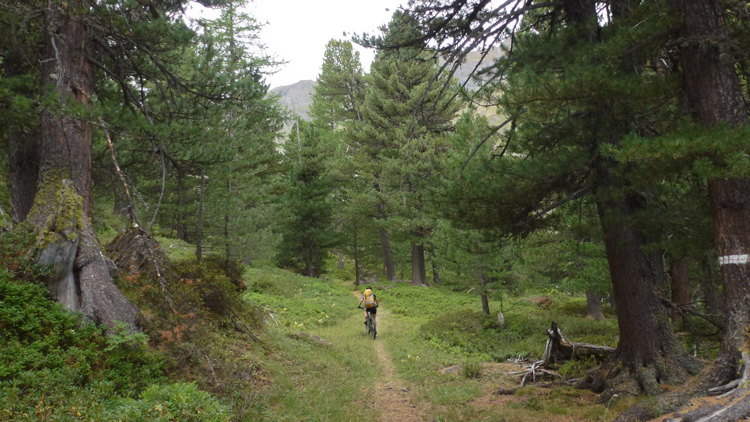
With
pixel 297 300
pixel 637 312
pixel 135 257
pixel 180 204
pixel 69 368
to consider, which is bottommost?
pixel 297 300

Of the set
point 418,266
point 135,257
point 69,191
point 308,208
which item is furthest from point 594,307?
point 69,191

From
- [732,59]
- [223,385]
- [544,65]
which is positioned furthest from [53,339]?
[732,59]

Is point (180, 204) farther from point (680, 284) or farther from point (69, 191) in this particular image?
point (680, 284)

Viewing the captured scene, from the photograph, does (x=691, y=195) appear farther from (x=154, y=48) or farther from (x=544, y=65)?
(x=154, y=48)

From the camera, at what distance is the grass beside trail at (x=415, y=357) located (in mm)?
6469

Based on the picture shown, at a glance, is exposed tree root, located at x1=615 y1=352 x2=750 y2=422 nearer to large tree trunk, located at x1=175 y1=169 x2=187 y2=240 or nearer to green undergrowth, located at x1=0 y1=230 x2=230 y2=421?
green undergrowth, located at x1=0 y1=230 x2=230 y2=421

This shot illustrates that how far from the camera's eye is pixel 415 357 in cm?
1092

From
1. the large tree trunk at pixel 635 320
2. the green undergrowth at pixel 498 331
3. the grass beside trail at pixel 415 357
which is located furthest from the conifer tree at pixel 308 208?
the large tree trunk at pixel 635 320

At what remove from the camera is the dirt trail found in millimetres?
6957

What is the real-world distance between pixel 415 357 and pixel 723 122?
29.2 feet

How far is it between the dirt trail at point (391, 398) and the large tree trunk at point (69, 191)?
464cm

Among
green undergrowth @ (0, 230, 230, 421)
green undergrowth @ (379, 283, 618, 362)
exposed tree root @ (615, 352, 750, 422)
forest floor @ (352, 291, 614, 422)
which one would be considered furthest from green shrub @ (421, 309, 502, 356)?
green undergrowth @ (0, 230, 230, 421)

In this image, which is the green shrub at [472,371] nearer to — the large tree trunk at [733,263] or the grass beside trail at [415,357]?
the grass beside trail at [415,357]

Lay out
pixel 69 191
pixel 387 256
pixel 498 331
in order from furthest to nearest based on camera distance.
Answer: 1. pixel 387 256
2. pixel 498 331
3. pixel 69 191
